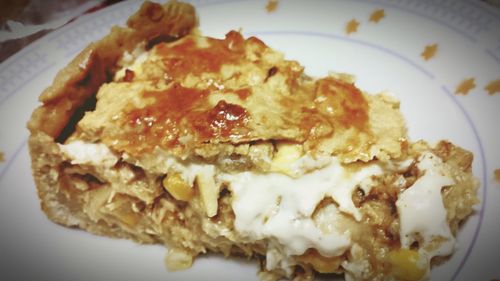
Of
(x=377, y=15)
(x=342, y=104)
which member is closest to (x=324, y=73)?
(x=377, y=15)

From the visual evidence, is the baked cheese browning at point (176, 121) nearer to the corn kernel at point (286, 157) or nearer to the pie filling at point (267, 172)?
the pie filling at point (267, 172)

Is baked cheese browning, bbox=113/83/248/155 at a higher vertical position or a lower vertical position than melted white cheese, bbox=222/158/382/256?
higher

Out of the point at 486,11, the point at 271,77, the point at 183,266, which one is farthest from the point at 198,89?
the point at 486,11

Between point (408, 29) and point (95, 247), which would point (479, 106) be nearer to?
point (408, 29)

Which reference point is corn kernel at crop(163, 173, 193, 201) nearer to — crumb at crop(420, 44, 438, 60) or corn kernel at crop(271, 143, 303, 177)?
corn kernel at crop(271, 143, 303, 177)

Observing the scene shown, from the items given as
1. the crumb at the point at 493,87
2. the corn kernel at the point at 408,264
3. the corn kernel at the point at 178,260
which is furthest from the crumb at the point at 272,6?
the corn kernel at the point at 408,264

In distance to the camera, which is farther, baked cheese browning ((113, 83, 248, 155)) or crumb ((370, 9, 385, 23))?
crumb ((370, 9, 385, 23))

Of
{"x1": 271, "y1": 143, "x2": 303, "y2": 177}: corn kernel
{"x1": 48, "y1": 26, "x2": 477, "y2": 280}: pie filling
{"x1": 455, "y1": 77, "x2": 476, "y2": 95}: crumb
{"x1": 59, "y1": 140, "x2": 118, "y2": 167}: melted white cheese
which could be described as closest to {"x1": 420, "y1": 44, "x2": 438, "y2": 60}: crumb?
{"x1": 455, "y1": 77, "x2": 476, "y2": 95}: crumb
